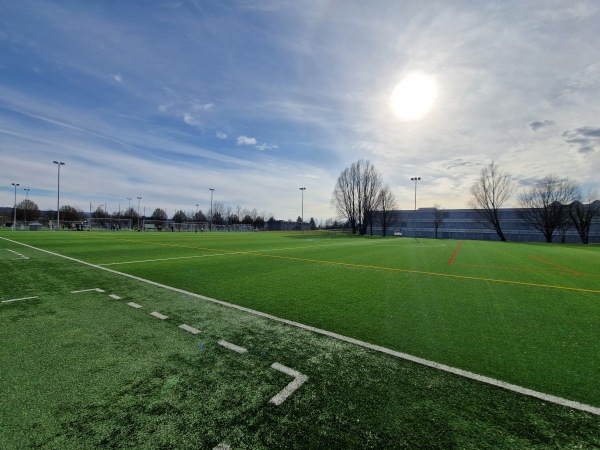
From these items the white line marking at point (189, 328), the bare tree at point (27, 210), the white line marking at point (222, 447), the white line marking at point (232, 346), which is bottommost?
the white line marking at point (232, 346)

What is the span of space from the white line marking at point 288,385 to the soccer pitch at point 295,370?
2cm

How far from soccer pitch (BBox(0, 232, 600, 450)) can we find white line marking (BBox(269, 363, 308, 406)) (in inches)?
0.6

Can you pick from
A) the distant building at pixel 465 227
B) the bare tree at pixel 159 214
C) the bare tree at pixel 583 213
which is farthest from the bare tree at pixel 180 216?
the bare tree at pixel 583 213

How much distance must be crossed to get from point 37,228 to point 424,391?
224ft

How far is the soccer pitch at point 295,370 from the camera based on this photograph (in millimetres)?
2076

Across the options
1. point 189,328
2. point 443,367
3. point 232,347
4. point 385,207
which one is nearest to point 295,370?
point 232,347

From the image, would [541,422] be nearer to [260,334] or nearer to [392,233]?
[260,334]

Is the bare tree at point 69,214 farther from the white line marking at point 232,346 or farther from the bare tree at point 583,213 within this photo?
the bare tree at point 583,213

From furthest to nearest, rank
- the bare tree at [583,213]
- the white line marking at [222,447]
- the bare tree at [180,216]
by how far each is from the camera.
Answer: the bare tree at [180,216] → the bare tree at [583,213] → the white line marking at [222,447]

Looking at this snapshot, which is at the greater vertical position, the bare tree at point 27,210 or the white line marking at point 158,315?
the bare tree at point 27,210

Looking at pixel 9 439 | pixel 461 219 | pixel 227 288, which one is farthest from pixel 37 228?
pixel 461 219

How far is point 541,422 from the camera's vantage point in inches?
86.4

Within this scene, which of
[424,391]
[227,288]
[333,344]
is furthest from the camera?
[227,288]

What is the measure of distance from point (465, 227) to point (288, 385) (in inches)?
3202
